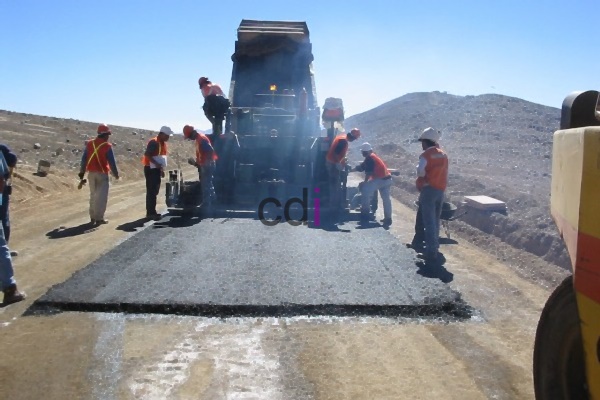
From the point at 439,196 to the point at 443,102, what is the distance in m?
40.0

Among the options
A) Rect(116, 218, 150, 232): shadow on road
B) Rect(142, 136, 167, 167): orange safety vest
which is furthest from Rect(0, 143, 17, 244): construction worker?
Rect(142, 136, 167, 167): orange safety vest

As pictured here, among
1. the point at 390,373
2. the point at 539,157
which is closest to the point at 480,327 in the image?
the point at 390,373

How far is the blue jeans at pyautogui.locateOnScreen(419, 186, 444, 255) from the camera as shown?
6.98m

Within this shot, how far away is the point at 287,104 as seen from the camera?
1161 cm

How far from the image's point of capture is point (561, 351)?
249 cm

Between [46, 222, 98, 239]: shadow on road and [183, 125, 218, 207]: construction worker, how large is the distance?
1.80 meters

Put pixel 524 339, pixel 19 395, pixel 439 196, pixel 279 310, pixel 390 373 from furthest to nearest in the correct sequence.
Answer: pixel 439 196 → pixel 279 310 → pixel 524 339 → pixel 390 373 → pixel 19 395

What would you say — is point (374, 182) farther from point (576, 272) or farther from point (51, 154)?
point (51, 154)

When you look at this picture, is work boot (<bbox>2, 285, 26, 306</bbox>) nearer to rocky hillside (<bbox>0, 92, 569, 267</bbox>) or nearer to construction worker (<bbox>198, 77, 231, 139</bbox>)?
construction worker (<bbox>198, 77, 231, 139</bbox>)

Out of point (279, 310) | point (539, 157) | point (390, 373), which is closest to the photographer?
point (390, 373)

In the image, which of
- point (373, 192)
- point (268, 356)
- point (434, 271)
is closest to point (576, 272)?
point (268, 356)

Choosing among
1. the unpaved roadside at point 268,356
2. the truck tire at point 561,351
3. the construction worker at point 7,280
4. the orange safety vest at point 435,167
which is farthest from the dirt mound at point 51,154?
the truck tire at point 561,351

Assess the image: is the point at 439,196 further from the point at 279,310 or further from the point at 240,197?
the point at 240,197

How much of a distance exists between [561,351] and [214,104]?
28.1ft
